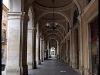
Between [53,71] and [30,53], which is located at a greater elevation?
[30,53]

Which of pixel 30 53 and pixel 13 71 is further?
pixel 30 53

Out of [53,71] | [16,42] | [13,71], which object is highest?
[16,42]

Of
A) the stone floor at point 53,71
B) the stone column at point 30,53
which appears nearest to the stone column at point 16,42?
the stone floor at point 53,71

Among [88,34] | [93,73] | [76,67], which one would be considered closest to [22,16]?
[88,34]

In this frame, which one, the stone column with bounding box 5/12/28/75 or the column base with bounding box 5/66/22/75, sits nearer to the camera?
the column base with bounding box 5/66/22/75

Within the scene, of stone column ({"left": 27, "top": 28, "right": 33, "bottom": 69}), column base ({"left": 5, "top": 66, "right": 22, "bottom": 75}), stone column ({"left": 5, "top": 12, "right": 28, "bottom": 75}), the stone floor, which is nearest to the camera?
column base ({"left": 5, "top": 66, "right": 22, "bottom": 75})

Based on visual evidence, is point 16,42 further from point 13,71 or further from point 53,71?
point 53,71

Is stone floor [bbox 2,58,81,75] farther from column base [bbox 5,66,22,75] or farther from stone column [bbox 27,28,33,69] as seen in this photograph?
column base [bbox 5,66,22,75]

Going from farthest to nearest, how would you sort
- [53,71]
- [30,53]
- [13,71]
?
[30,53], [53,71], [13,71]

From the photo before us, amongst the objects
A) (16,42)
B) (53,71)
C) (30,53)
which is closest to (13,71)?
(16,42)

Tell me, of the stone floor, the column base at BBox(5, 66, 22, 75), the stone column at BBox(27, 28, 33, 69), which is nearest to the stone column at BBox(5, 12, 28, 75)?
the column base at BBox(5, 66, 22, 75)

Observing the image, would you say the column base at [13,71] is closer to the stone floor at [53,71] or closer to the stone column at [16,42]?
the stone column at [16,42]

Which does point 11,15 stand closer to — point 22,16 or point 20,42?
point 22,16

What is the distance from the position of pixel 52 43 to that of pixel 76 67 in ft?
154
